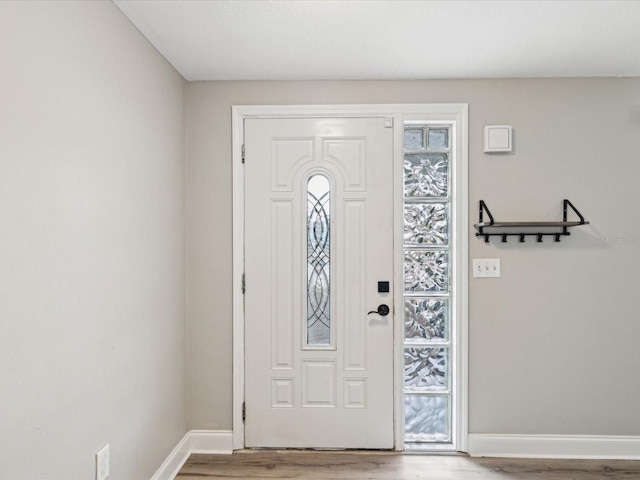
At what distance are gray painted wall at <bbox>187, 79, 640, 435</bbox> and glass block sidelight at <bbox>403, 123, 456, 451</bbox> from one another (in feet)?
0.57

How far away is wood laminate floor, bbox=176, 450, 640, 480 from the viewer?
2.34 meters

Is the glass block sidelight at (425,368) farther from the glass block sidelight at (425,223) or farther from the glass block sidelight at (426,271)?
the glass block sidelight at (425,223)

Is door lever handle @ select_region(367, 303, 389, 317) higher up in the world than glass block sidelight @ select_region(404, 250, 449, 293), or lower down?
lower down

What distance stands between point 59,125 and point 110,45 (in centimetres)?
55

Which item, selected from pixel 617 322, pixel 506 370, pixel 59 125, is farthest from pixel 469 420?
pixel 59 125

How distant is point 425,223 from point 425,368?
0.95 meters

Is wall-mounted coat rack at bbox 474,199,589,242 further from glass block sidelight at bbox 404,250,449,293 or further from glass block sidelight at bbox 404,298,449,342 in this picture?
glass block sidelight at bbox 404,298,449,342

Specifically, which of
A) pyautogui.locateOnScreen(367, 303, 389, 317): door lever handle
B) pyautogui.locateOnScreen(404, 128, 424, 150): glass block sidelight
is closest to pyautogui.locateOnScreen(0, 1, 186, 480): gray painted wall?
pyautogui.locateOnScreen(367, 303, 389, 317): door lever handle

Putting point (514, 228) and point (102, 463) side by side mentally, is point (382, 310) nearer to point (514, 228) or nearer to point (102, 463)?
point (514, 228)

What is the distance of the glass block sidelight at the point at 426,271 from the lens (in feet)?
8.72

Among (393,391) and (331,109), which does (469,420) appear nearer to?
(393,391)

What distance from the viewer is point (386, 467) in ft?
7.93

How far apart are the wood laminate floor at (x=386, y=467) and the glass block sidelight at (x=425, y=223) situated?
4.44ft

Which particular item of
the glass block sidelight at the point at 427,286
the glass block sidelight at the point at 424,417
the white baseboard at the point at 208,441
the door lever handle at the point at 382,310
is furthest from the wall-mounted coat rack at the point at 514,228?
the white baseboard at the point at 208,441
